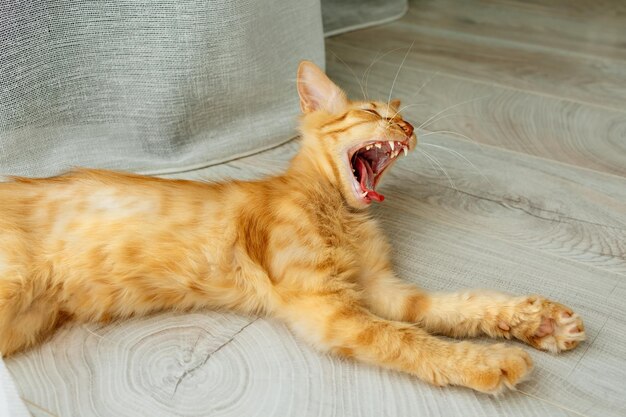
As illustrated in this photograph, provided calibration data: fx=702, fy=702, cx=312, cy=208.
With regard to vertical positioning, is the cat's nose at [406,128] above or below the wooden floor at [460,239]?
above

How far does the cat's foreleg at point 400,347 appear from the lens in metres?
1.20

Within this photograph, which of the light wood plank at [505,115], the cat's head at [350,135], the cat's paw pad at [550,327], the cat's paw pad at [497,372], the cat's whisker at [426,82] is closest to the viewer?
the cat's paw pad at [497,372]

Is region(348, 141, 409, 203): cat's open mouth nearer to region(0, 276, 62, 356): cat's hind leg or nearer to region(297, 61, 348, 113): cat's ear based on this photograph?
region(297, 61, 348, 113): cat's ear

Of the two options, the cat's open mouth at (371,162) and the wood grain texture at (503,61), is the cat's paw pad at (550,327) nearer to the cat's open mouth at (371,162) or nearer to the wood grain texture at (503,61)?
the cat's open mouth at (371,162)

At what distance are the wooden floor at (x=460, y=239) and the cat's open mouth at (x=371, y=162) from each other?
168 mm

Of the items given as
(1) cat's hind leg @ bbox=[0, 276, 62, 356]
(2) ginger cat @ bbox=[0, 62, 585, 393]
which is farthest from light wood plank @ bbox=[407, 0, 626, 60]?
(1) cat's hind leg @ bbox=[0, 276, 62, 356]

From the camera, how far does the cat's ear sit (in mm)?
1607

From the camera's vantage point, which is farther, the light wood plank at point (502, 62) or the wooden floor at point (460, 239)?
the light wood plank at point (502, 62)

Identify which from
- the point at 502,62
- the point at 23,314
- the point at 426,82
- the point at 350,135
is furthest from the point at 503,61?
the point at 23,314

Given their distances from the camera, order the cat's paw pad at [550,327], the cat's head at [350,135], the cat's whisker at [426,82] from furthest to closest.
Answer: the cat's whisker at [426,82] < the cat's head at [350,135] < the cat's paw pad at [550,327]

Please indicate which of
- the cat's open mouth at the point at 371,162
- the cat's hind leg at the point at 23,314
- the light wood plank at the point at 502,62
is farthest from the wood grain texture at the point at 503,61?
the cat's hind leg at the point at 23,314

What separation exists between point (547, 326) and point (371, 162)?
567 millimetres

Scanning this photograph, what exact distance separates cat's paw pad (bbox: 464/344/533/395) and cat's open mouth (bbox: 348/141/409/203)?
17.9 inches

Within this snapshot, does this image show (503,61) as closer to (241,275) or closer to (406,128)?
(406,128)
